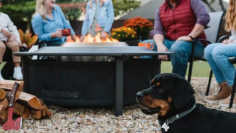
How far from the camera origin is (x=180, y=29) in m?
4.49

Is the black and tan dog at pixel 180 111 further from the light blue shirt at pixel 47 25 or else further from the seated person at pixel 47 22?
the light blue shirt at pixel 47 25

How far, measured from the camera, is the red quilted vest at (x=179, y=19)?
14.5ft

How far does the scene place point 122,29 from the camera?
6.54 metres

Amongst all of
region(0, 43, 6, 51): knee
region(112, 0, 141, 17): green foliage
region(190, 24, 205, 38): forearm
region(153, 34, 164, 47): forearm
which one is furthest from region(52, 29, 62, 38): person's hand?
region(112, 0, 141, 17): green foliage

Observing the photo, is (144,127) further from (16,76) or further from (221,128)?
(16,76)

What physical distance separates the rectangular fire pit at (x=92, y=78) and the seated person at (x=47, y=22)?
1130 millimetres

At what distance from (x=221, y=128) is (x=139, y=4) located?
65.2 feet

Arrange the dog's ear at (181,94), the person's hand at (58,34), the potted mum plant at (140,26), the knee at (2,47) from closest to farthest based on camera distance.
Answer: the dog's ear at (181,94)
the knee at (2,47)
the person's hand at (58,34)
the potted mum plant at (140,26)

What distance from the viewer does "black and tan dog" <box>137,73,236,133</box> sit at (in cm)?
229

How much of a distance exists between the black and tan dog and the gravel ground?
759 millimetres

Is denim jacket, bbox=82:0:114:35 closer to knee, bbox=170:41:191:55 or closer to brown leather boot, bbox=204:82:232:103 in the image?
knee, bbox=170:41:191:55

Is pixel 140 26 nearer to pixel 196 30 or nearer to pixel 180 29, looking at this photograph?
pixel 180 29

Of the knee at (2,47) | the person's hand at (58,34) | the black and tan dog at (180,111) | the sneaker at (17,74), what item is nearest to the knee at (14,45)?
the knee at (2,47)

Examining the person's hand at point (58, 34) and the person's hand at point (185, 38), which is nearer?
the person's hand at point (185, 38)
